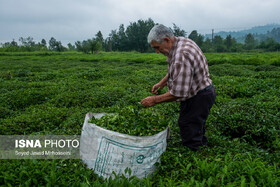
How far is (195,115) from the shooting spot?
105 inches

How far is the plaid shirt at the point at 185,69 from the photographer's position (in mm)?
2299

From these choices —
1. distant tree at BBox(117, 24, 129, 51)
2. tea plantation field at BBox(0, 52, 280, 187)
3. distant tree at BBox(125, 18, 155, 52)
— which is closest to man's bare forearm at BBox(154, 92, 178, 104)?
tea plantation field at BBox(0, 52, 280, 187)

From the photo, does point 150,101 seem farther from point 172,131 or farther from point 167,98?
point 172,131

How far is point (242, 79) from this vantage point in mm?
7812

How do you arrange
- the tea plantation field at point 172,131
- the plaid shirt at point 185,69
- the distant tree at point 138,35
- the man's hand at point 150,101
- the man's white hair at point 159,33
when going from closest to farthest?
the tea plantation field at point 172,131
the plaid shirt at point 185,69
the man's white hair at point 159,33
the man's hand at point 150,101
the distant tree at point 138,35

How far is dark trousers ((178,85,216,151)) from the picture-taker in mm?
2637

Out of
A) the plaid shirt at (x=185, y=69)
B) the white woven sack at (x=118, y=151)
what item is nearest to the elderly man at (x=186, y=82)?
the plaid shirt at (x=185, y=69)

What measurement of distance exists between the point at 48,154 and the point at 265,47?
162 feet

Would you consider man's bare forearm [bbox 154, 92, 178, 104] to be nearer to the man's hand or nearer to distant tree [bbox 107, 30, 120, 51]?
the man's hand

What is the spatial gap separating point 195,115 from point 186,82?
55 cm

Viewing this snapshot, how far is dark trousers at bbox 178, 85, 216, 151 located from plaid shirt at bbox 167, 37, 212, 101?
0.43 feet

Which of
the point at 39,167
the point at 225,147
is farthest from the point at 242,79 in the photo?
the point at 39,167

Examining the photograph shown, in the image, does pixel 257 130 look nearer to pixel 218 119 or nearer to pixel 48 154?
pixel 218 119

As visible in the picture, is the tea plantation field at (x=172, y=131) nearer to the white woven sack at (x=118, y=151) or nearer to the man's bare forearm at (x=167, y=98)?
the white woven sack at (x=118, y=151)
